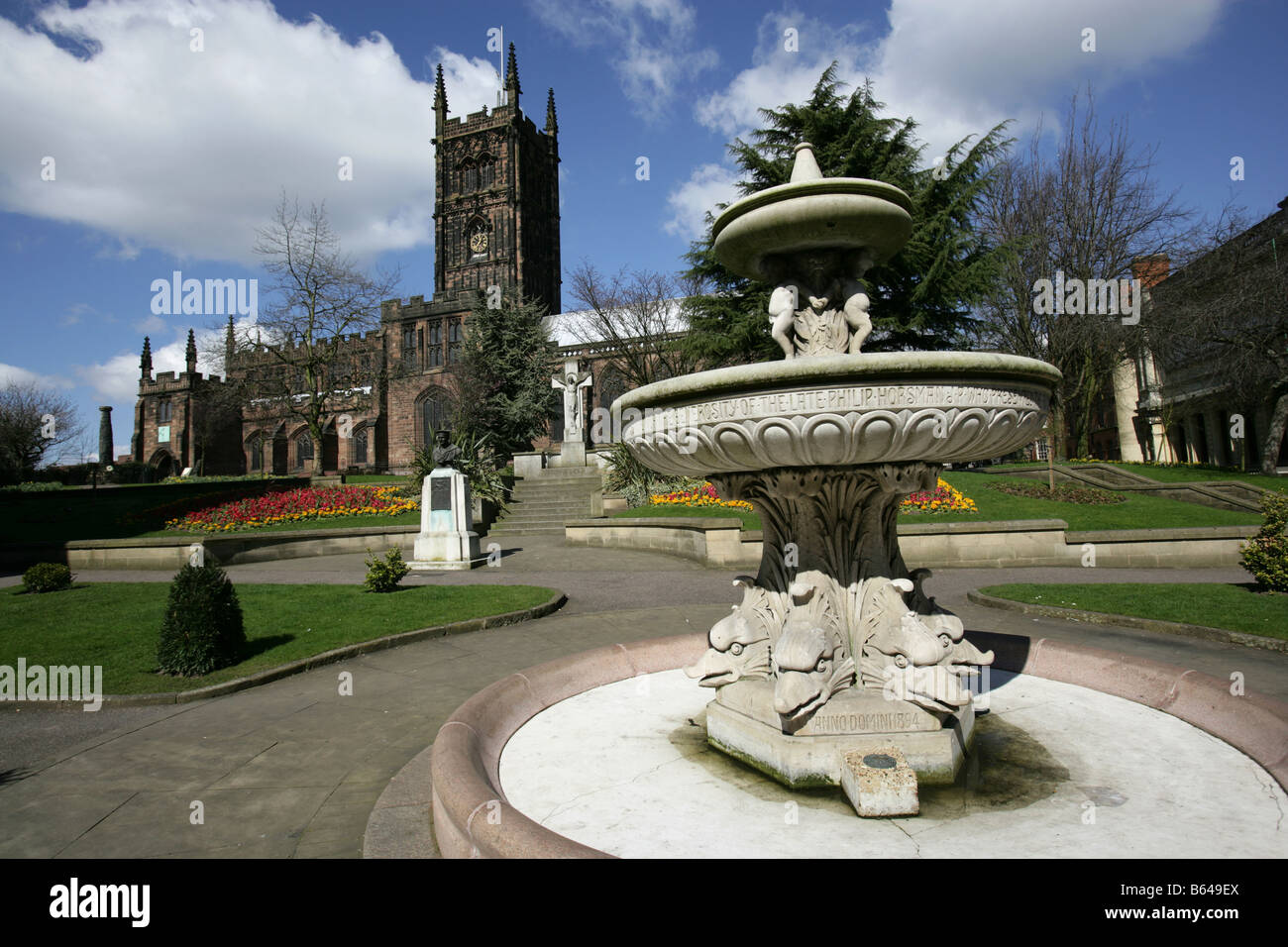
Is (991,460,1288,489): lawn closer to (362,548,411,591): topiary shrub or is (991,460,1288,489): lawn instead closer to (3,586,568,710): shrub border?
(3,586,568,710): shrub border

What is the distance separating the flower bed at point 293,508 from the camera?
63.5 ft

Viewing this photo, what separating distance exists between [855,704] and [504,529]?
57.3ft

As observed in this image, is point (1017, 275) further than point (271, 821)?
Yes

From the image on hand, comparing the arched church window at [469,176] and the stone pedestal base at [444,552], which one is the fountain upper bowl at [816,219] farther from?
the arched church window at [469,176]

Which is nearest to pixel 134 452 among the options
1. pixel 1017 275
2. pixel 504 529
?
pixel 504 529

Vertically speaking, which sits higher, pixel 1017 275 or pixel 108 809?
A: pixel 1017 275

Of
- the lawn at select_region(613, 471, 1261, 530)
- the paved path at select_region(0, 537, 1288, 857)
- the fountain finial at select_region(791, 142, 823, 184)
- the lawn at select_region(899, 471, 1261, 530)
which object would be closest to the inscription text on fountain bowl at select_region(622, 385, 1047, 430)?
the fountain finial at select_region(791, 142, 823, 184)

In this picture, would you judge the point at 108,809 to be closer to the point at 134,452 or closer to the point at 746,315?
the point at 746,315

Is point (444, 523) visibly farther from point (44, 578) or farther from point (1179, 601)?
point (1179, 601)

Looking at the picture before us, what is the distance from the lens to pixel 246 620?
8.46 meters

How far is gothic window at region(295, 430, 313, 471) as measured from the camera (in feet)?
→ 179

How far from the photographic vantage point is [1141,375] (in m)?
37.1

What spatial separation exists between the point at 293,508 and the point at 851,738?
68.9 ft

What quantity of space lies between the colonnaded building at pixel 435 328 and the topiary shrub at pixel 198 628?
43162 mm
